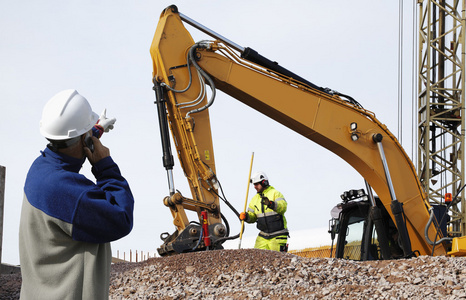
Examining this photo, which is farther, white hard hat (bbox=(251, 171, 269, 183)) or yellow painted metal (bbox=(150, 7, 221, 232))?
white hard hat (bbox=(251, 171, 269, 183))

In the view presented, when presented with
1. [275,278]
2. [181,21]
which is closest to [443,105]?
[181,21]

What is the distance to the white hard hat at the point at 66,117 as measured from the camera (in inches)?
95.4

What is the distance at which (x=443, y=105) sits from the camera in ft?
63.1

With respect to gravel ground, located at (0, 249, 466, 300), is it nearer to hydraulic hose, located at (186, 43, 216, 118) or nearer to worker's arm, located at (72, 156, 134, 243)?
hydraulic hose, located at (186, 43, 216, 118)

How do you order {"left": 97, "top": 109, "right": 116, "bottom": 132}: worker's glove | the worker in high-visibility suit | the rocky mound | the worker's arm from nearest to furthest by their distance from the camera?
the worker's arm, {"left": 97, "top": 109, "right": 116, "bottom": 132}: worker's glove, the rocky mound, the worker in high-visibility suit

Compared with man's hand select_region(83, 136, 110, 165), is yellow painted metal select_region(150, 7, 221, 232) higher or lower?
higher

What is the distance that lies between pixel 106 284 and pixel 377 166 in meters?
7.69

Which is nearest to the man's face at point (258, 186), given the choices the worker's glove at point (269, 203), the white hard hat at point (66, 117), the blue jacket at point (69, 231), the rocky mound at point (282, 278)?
the worker's glove at point (269, 203)

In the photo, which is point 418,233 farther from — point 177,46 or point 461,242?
point 177,46

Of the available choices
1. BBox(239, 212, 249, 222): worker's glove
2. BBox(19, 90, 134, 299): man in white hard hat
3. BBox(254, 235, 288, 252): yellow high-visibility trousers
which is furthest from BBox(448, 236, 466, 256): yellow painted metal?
BBox(19, 90, 134, 299): man in white hard hat

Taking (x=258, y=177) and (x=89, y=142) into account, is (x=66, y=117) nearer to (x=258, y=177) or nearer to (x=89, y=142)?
(x=89, y=142)

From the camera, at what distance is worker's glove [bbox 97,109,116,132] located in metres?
2.66

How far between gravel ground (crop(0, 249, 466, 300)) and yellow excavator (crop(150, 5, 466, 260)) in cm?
148

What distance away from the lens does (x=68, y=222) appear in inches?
88.6
